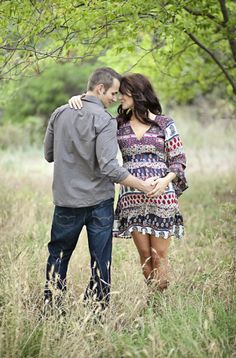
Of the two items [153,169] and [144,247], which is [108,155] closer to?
[153,169]

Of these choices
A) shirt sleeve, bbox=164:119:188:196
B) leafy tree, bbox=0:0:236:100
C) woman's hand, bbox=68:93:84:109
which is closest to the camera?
woman's hand, bbox=68:93:84:109

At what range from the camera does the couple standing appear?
4.20 meters

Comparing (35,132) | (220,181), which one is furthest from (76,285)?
(35,132)

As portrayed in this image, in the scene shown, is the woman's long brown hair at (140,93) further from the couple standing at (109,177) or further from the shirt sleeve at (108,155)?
the shirt sleeve at (108,155)

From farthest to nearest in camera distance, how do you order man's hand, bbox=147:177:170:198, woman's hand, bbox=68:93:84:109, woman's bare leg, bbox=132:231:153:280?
woman's bare leg, bbox=132:231:153:280 < man's hand, bbox=147:177:170:198 < woman's hand, bbox=68:93:84:109

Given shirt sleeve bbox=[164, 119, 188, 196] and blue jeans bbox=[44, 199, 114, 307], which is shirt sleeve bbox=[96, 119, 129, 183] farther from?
shirt sleeve bbox=[164, 119, 188, 196]

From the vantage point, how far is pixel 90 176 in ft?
14.1

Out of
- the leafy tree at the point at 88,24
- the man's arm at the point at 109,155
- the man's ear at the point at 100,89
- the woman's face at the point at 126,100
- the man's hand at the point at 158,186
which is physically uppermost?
the leafy tree at the point at 88,24

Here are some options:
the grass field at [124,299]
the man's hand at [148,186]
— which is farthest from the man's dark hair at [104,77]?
the grass field at [124,299]

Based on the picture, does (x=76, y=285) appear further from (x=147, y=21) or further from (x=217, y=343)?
(x=147, y=21)

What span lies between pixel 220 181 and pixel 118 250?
17.4 feet

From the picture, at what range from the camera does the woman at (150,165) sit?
4.56 meters

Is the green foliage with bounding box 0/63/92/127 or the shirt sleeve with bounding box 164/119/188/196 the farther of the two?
the green foliage with bounding box 0/63/92/127

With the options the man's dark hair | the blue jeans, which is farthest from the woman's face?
the blue jeans
